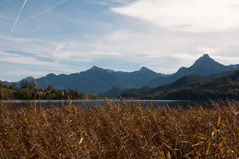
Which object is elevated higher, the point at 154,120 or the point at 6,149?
the point at 154,120

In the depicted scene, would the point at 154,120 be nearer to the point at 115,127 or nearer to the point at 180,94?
the point at 115,127

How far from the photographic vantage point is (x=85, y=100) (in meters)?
14.9

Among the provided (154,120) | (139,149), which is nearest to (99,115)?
(154,120)

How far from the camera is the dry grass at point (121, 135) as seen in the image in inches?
277

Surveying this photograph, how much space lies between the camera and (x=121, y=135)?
339 inches

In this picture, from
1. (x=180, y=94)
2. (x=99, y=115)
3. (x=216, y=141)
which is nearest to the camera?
(x=216, y=141)

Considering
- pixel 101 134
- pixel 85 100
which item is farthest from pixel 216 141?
pixel 85 100

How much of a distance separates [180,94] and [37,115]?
609 ft

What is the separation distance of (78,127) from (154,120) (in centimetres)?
190

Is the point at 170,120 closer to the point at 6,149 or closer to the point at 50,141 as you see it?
the point at 50,141

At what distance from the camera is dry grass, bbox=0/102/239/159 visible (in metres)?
7.04

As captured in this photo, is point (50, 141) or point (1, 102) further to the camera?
point (1, 102)

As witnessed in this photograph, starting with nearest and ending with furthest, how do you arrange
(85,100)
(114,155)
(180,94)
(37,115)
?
(114,155) < (37,115) < (85,100) < (180,94)

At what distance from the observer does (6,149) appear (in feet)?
30.0
